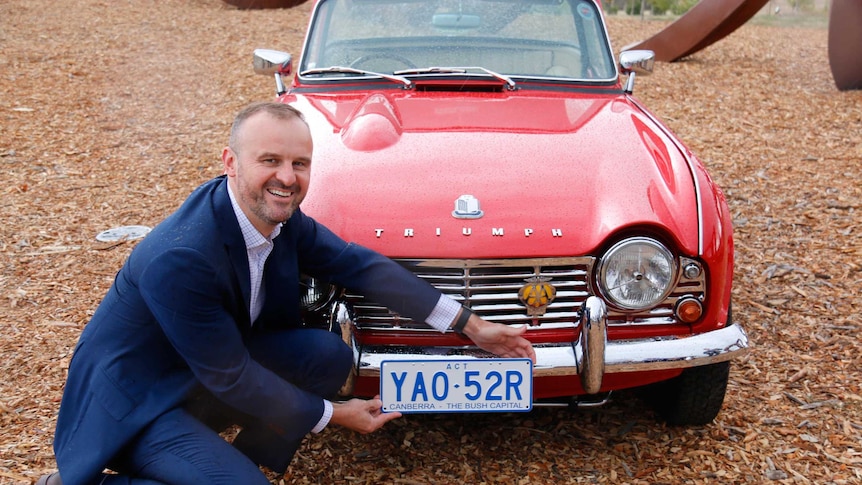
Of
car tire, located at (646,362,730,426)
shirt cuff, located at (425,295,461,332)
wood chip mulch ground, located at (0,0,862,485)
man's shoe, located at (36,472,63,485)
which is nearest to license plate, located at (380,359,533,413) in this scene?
shirt cuff, located at (425,295,461,332)

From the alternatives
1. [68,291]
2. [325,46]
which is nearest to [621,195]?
[325,46]

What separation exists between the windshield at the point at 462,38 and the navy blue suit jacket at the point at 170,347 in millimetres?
1698

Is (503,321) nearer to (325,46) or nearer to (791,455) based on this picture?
(791,455)

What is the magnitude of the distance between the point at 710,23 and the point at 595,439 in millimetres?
7651

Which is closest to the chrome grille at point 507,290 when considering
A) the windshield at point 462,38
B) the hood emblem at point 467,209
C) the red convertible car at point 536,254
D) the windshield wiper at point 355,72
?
the red convertible car at point 536,254

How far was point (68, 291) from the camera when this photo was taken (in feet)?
14.1

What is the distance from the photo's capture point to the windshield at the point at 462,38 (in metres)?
3.83

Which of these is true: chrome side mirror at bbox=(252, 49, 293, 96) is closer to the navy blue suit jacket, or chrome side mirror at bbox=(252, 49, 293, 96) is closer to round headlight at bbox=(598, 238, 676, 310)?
the navy blue suit jacket

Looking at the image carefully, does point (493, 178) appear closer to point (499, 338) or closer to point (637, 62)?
point (499, 338)

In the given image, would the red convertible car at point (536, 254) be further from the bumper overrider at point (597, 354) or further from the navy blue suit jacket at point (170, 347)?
the navy blue suit jacket at point (170, 347)

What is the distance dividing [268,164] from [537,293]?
93 centimetres

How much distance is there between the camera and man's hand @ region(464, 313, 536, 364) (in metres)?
2.52

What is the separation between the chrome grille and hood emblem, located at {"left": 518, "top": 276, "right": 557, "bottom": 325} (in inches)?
0.6

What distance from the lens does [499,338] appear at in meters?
2.53
